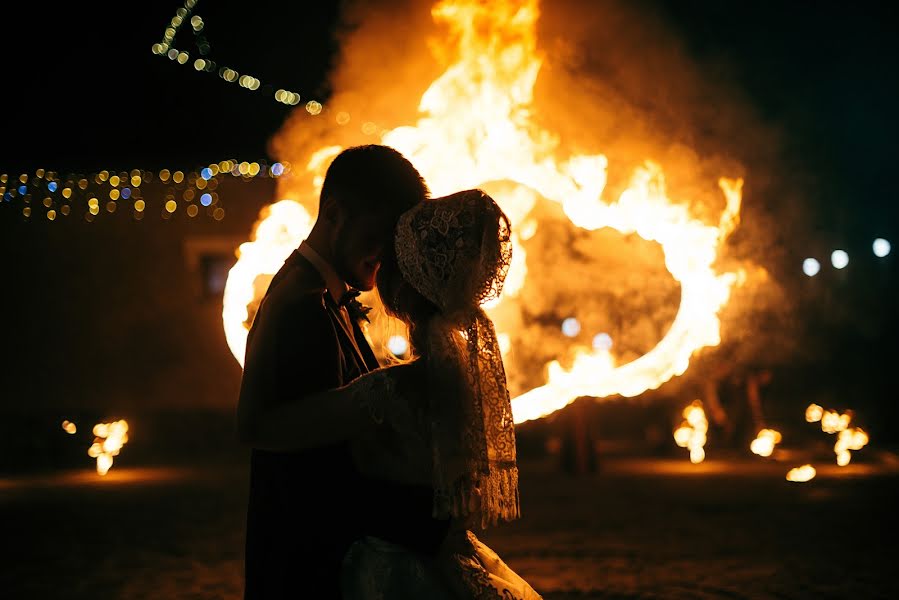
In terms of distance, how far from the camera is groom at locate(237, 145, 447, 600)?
6.71 feet

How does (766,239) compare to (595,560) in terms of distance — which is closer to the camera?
(595,560)

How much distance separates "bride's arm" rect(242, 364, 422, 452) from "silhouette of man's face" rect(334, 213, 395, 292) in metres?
0.38

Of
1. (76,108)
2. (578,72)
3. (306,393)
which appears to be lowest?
(306,393)

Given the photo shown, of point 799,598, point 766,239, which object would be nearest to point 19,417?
point 799,598

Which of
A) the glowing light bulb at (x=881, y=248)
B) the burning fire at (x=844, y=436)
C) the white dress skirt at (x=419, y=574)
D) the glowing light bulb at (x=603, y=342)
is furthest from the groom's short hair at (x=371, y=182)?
→ the glowing light bulb at (x=881, y=248)

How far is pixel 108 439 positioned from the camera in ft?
51.3

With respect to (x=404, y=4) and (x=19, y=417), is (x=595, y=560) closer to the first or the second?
(x=404, y=4)

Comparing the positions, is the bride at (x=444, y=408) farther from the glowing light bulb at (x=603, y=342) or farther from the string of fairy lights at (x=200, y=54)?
the string of fairy lights at (x=200, y=54)

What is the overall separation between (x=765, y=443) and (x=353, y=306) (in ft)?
46.7

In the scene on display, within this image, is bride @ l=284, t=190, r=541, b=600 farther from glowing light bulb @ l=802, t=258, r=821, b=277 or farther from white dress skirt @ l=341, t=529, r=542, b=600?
glowing light bulb @ l=802, t=258, r=821, b=277

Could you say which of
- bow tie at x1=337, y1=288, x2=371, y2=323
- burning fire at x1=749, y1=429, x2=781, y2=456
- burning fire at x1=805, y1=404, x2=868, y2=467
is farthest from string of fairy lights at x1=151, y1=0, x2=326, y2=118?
bow tie at x1=337, y1=288, x2=371, y2=323

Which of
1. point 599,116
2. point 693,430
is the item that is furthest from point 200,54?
point 599,116

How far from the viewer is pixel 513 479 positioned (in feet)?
7.56

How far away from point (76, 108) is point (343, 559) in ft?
63.4
